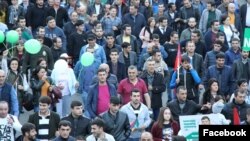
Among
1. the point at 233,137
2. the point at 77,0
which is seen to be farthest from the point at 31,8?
the point at 233,137

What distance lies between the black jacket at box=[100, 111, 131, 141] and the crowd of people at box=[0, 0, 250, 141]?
0.02m

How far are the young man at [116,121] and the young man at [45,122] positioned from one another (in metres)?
0.86

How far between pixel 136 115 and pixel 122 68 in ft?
9.85

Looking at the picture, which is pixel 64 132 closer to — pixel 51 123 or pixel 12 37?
pixel 51 123

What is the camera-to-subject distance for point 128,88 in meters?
18.4

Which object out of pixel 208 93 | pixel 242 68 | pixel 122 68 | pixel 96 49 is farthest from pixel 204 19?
pixel 208 93

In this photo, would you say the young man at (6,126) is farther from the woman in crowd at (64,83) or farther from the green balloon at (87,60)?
the green balloon at (87,60)

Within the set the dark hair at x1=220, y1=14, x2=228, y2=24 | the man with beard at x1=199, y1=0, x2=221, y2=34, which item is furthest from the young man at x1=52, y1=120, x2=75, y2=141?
the man with beard at x1=199, y1=0, x2=221, y2=34

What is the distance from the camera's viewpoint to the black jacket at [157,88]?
62.8ft

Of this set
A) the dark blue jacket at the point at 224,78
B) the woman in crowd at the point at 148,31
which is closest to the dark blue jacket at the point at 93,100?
the dark blue jacket at the point at 224,78

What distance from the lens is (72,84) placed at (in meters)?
A: 19.3

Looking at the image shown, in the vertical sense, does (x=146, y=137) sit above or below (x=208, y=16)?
below

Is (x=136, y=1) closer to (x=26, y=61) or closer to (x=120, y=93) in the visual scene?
(x=26, y=61)

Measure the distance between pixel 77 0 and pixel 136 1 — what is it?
1.49 m
